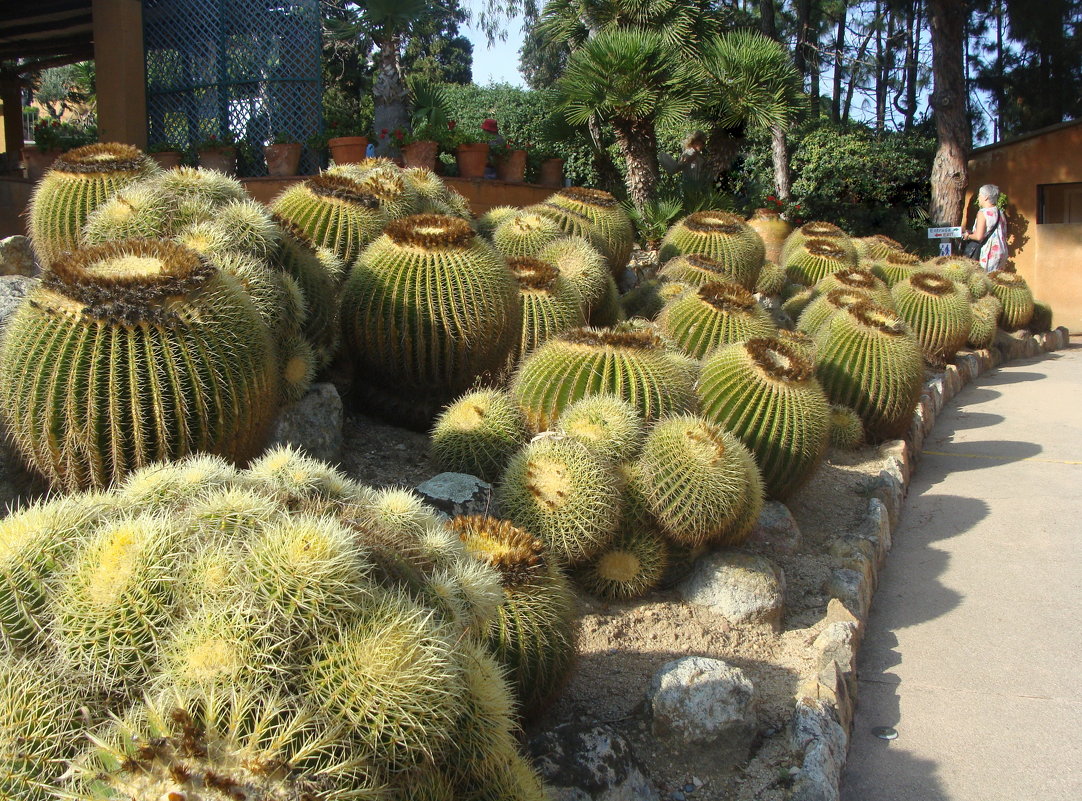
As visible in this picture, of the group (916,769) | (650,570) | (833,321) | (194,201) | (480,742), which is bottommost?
(916,769)

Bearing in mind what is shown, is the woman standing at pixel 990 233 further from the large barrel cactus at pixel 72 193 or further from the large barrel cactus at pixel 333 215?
the large barrel cactus at pixel 72 193

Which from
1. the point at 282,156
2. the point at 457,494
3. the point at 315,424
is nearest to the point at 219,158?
the point at 282,156

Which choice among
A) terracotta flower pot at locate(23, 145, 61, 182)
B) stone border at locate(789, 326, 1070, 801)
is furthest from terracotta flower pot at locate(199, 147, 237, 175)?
stone border at locate(789, 326, 1070, 801)

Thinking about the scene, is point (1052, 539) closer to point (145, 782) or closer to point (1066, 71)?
point (145, 782)

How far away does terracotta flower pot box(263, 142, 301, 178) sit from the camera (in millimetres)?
10867

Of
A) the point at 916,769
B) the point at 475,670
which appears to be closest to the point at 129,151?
the point at 475,670

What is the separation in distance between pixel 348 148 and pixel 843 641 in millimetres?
8505

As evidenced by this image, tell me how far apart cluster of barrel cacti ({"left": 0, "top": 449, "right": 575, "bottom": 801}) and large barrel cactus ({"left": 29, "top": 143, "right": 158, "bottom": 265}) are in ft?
11.5

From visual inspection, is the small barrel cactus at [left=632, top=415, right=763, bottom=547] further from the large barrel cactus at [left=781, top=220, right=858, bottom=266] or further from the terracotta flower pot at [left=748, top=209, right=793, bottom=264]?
the terracotta flower pot at [left=748, top=209, right=793, bottom=264]

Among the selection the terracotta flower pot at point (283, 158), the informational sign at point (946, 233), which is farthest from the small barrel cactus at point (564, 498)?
the informational sign at point (946, 233)

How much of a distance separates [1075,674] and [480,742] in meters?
3.73

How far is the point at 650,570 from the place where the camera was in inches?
170

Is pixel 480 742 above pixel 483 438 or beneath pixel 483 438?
beneath

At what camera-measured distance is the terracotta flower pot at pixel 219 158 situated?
1109 centimetres
